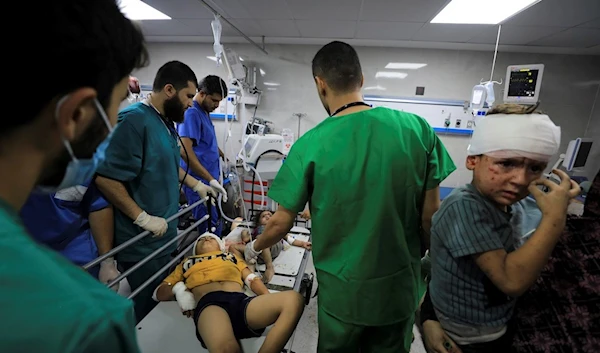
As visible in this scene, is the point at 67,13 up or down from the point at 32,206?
up

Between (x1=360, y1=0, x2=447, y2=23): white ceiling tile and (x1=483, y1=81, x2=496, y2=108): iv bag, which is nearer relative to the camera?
(x1=360, y1=0, x2=447, y2=23): white ceiling tile

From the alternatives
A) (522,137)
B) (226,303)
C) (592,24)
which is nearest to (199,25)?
(226,303)

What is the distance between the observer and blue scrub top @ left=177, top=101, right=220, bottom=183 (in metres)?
2.82

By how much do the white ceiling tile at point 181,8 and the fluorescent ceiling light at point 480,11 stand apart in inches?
104

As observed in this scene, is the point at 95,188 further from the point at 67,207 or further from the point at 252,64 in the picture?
the point at 252,64

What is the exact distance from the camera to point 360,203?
1115 mm

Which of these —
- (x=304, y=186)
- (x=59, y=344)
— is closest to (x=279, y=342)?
(x=304, y=186)

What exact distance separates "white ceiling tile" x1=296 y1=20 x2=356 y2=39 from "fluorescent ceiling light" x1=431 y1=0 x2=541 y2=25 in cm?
101

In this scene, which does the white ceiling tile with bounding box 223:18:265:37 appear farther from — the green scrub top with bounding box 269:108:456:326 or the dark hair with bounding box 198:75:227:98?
the green scrub top with bounding box 269:108:456:326

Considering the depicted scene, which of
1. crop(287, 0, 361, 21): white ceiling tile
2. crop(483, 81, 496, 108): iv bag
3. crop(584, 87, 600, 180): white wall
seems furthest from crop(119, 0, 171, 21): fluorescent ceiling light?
crop(584, 87, 600, 180): white wall

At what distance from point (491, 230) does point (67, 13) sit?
1.07m

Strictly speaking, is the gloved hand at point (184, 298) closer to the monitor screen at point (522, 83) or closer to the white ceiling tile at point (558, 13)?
the white ceiling tile at point (558, 13)

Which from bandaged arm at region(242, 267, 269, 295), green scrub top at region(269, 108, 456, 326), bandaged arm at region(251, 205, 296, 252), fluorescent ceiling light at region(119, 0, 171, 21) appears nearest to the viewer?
green scrub top at region(269, 108, 456, 326)

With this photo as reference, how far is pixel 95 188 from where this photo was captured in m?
1.54
